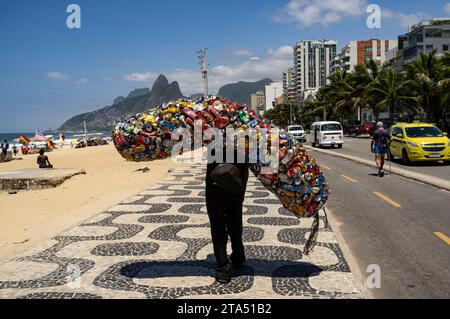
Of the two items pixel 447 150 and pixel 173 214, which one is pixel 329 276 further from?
pixel 447 150

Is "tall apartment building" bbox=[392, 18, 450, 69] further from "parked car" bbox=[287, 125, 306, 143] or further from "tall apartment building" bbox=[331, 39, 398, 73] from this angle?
"tall apartment building" bbox=[331, 39, 398, 73]

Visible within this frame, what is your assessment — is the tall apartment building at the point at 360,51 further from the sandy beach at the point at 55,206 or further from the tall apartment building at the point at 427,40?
the sandy beach at the point at 55,206

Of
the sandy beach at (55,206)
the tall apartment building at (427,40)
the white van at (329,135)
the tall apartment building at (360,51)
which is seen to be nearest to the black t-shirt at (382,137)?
the sandy beach at (55,206)

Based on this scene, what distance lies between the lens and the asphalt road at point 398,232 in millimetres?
4863

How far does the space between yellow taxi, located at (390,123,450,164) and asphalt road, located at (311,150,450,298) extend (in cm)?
455

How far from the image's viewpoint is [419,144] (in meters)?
16.5

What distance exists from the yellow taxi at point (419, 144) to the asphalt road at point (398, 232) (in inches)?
179

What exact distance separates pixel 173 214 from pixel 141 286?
4130 mm

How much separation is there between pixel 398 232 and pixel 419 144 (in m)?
10.8

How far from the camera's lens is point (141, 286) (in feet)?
15.8

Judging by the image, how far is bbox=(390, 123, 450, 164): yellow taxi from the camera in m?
16.4

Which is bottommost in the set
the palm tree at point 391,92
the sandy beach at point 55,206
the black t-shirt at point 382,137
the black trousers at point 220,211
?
the sandy beach at point 55,206

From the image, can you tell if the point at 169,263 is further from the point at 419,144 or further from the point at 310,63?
the point at 310,63
